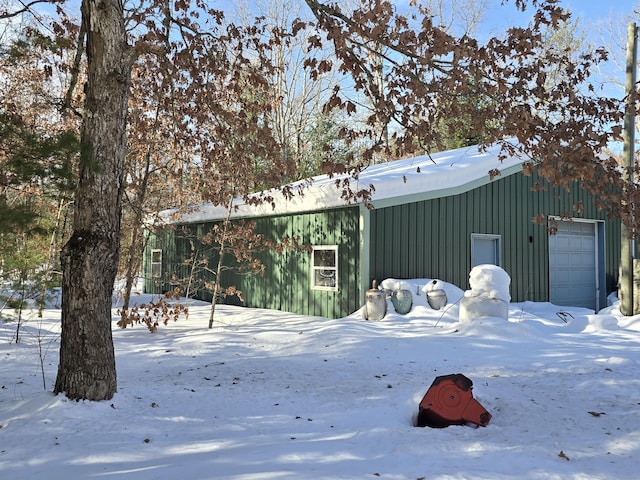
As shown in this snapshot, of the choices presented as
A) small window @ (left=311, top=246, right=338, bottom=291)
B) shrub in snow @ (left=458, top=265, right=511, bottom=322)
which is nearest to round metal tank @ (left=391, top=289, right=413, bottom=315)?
shrub in snow @ (left=458, top=265, right=511, bottom=322)

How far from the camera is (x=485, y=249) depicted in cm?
1246

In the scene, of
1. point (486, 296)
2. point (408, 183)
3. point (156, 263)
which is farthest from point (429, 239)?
point (156, 263)

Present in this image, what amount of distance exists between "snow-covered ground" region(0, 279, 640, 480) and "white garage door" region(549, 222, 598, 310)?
484cm

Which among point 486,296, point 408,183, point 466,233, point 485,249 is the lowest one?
point 486,296

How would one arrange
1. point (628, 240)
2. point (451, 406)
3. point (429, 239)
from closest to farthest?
point (451, 406) < point (628, 240) < point (429, 239)

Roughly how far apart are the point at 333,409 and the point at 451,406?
3.69ft

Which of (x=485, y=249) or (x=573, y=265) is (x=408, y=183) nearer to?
(x=485, y=249)

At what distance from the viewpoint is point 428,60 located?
4.99 meters

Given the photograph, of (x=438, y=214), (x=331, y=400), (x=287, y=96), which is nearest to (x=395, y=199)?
(x=438, y=214)

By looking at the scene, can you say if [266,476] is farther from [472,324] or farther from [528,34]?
[472,324]

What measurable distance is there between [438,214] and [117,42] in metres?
7.93

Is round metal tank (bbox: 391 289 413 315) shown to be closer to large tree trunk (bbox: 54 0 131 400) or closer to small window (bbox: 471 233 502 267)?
small window (bbox: 471 233 502 267)

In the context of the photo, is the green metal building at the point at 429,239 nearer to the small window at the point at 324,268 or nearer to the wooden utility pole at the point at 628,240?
the small window at the point at 324,268

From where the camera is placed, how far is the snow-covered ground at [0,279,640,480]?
349 centimetres
